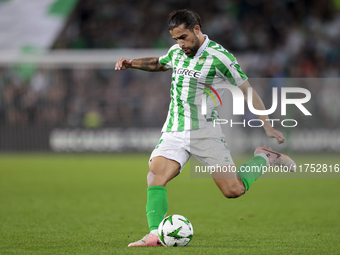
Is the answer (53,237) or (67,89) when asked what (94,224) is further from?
(67,89)

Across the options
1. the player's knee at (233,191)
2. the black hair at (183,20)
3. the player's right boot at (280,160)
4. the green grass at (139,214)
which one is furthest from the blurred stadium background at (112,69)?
the black hair at (183,20)

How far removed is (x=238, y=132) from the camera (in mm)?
15516

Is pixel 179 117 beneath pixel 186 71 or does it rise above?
beneath

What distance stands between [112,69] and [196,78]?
12445 millimetres

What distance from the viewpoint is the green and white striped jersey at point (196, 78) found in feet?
15.8

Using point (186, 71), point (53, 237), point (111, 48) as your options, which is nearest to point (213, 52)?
point (186, 71)

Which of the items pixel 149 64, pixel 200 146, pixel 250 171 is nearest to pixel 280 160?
pixel 250 171

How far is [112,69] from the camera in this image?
56.0 ft

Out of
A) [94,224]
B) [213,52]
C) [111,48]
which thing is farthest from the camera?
[111,48]

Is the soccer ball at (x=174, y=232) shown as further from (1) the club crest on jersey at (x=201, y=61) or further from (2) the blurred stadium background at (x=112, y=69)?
(2) the blurred stadium background at (x=112, y=69)

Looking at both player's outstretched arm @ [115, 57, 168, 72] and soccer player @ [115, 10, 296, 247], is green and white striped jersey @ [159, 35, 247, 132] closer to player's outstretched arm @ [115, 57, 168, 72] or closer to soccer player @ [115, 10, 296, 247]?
soccer player @ [115, 10, 296, 247]

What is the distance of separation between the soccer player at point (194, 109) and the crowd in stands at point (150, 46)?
32.7ft

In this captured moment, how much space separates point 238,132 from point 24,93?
672cm

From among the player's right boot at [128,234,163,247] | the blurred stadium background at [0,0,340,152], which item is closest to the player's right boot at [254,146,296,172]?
the player's right boot at [128,234,163,247]
